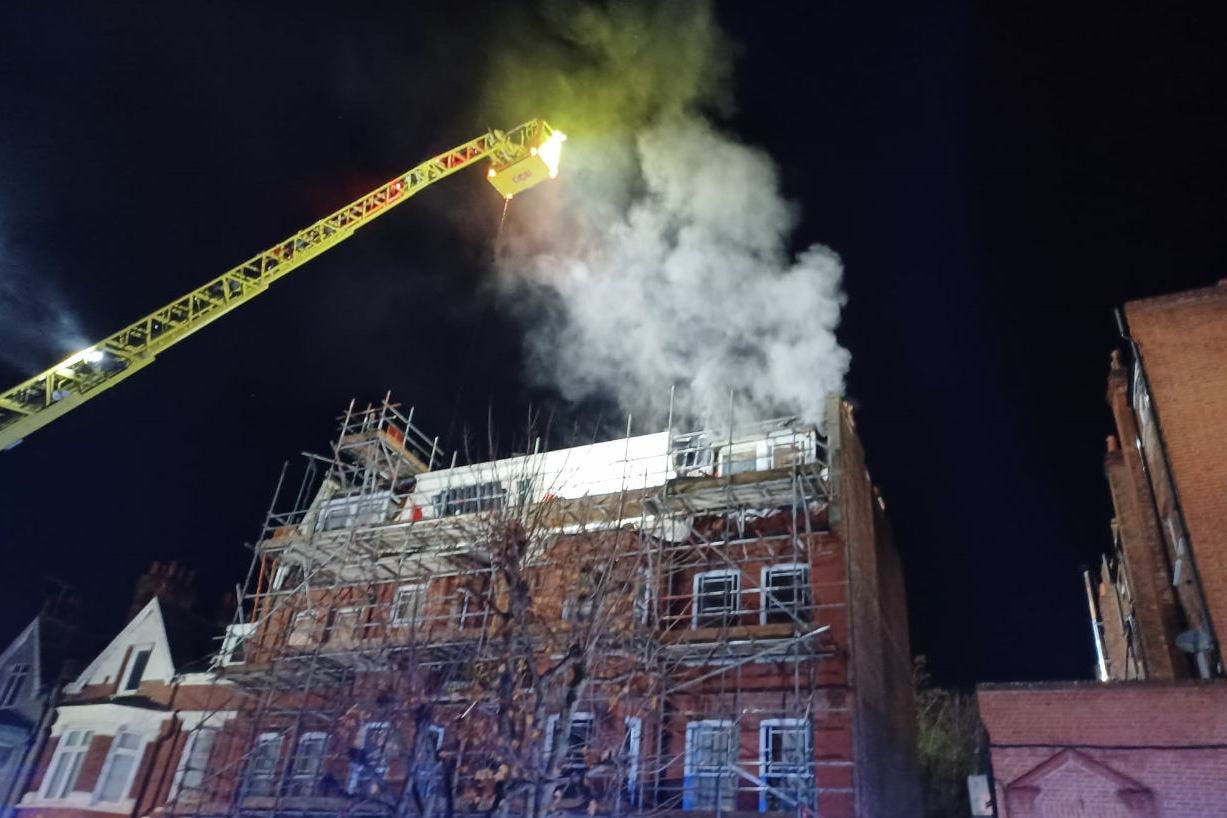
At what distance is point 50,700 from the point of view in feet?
91.5

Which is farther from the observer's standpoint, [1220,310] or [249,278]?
[249,278]

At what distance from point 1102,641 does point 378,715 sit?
2886 cm

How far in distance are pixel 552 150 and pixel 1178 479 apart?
81.4ft

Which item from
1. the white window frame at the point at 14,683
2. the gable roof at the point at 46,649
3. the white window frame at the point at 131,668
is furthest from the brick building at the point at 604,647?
the white window frame at the point at 14,683

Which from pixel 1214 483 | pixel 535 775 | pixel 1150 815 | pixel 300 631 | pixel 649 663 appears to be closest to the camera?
pixel 535 775

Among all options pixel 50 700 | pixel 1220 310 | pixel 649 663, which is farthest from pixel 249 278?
pixel 1220 310

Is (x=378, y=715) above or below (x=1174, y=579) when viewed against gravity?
below

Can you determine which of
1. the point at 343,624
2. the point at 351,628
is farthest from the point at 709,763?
the point at 343,624

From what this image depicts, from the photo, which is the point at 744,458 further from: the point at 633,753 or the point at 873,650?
the point at 633,753

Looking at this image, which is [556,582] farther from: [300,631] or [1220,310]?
[1220,310]

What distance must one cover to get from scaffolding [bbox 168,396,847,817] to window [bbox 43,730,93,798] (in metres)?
5.85

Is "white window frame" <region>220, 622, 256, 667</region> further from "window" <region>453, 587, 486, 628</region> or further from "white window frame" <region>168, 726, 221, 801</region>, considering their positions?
"window" <region>453, 587, 486, 628</region>

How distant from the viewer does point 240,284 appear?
1201 inches

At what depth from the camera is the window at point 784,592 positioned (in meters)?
17.4
